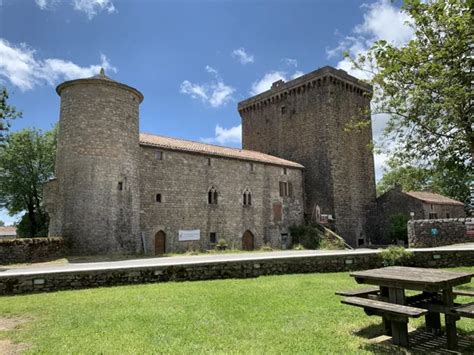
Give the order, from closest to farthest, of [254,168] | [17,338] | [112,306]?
[17,338] < [112,306] < [254,168]

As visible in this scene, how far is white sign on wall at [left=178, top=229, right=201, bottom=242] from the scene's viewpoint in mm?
22644

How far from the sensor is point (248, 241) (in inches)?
1040

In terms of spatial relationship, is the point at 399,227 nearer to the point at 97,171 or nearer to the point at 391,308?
the point at 97,171

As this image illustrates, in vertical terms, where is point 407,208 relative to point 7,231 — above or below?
above

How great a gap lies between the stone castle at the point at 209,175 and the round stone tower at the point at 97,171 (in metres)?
0.05

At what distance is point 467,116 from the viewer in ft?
31.1

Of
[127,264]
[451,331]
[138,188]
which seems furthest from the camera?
[138,188]

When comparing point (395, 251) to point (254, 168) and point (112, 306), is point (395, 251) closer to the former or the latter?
point (112, 306)

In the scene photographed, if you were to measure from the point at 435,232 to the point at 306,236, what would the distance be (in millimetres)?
9291

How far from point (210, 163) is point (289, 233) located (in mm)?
8983

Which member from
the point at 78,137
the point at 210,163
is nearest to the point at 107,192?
the point at 78,137

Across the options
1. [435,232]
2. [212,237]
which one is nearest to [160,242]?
[212,237]

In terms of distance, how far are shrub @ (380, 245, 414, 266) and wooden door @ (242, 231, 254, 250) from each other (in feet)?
46.7

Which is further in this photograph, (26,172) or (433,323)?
(26,172)
